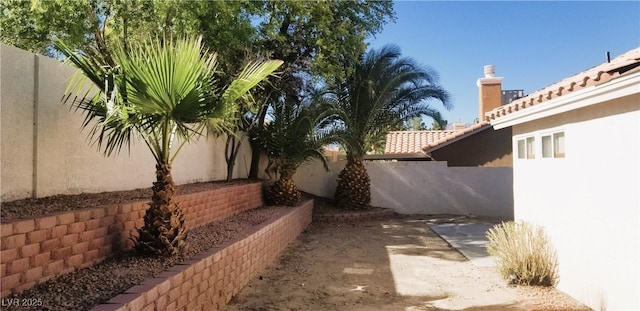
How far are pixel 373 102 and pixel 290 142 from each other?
12.7 feet

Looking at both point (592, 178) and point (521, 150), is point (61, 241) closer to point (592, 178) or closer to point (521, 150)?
point (592, 178)

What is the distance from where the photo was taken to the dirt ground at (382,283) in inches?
229

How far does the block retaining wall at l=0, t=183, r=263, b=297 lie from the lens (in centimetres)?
342

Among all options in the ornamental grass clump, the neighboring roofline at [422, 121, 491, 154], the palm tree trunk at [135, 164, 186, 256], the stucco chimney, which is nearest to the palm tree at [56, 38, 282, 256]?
the palm tree trunk at [135, 164, 186, 256]

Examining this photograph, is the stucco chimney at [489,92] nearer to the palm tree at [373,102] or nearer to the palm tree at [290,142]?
the palm tree at [373,102]

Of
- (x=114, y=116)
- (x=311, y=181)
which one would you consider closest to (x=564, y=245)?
(x=114, y=116)

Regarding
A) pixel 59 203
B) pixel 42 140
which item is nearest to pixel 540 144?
pixel 59 203

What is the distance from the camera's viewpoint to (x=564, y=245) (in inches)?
241

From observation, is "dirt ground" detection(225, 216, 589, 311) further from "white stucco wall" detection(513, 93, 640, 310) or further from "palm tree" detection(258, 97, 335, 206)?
"palm tree" detection(258, 97, 335, 206)

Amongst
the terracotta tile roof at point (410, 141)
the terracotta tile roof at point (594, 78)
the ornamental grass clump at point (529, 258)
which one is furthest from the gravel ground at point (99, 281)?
the terracotta tile roof at point (410, 141)

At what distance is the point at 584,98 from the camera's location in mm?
4984

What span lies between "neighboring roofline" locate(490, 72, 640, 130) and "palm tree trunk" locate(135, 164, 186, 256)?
4.97 meters

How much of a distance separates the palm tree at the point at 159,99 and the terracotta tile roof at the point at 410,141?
19220mm

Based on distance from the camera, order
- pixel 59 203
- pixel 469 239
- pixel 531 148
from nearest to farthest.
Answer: pixel 59 203 → pixel 531 148 → pixel 469 239
